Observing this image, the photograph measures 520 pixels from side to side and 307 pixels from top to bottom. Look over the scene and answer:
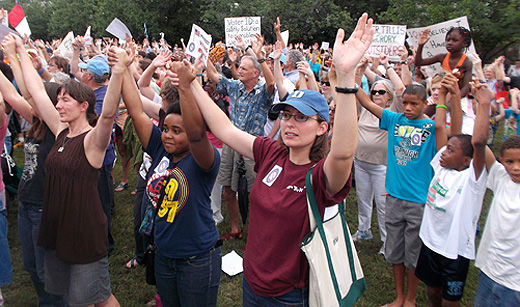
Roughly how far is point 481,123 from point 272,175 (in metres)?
1.65

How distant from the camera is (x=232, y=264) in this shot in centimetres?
459

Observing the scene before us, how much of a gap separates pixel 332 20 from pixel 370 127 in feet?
75.1

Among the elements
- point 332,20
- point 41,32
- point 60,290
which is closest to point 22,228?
point 60,290

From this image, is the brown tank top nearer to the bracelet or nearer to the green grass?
the green grass

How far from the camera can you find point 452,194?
3.13 m

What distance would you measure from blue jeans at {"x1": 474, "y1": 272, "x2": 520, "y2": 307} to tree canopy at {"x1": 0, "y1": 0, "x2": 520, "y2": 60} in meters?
16.9

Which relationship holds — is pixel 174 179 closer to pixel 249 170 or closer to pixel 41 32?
pixel 249 170

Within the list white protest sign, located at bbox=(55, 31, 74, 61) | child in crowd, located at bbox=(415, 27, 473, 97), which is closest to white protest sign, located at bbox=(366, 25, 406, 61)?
child in crowd, located at bbox=(415, 27, 473, 97)

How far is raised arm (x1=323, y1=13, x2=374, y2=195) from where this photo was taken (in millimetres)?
1720

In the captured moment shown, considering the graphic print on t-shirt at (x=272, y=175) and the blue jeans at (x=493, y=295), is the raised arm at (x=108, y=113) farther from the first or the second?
the blue jeans at (x=493, y=295)

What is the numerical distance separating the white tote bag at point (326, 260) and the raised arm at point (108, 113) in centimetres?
140

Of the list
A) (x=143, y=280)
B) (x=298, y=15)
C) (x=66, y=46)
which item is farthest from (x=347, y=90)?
(x=298, y=15)

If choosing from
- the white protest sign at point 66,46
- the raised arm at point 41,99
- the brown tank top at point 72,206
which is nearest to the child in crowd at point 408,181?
the brown tank top at point 72,206

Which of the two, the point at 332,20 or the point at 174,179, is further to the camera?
the point at 332,20
